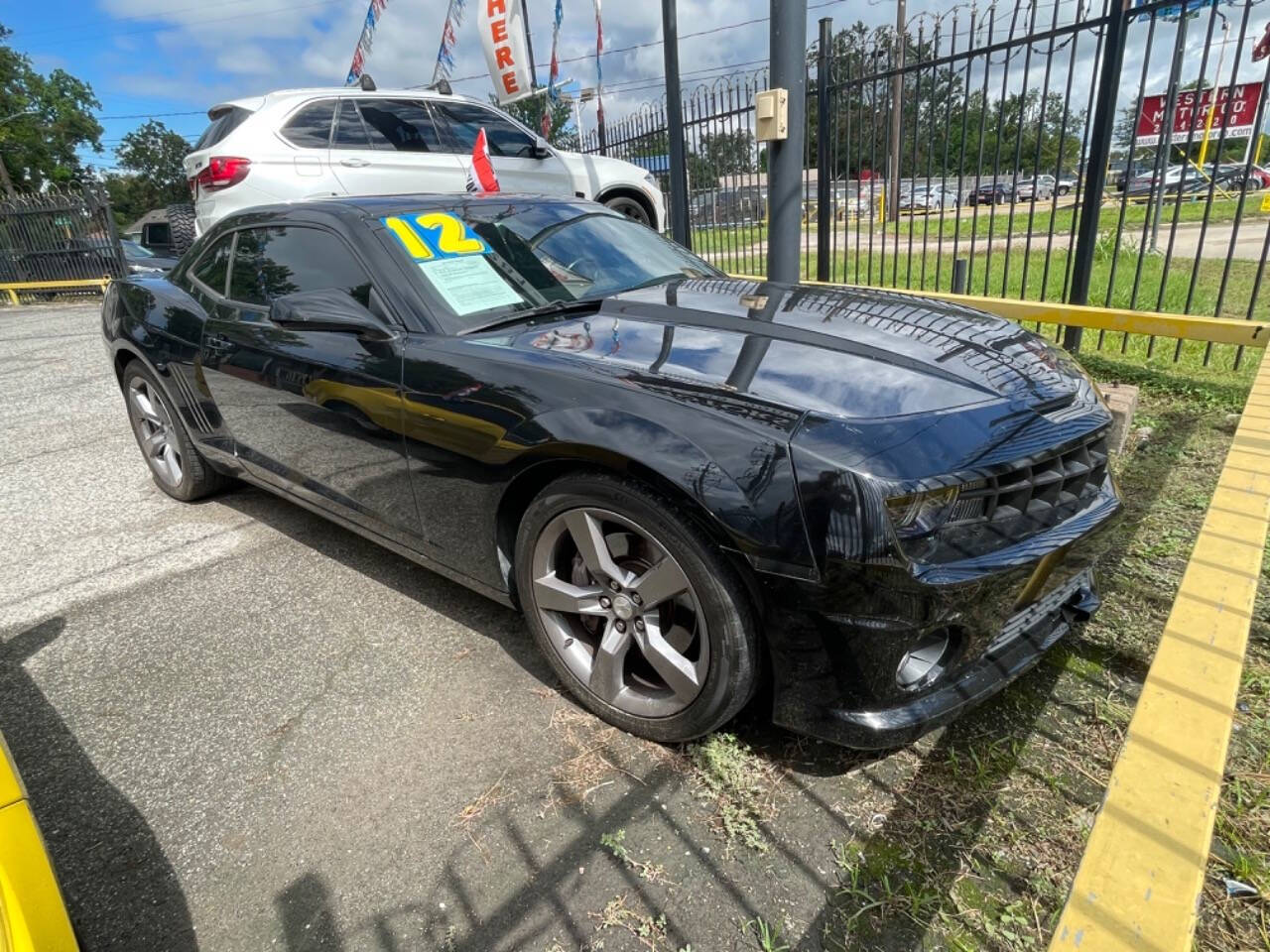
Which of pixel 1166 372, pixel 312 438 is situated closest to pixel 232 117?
pixel 312 438

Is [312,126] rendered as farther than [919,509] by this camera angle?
Yes

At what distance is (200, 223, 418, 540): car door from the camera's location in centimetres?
253

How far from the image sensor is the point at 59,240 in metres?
14.1

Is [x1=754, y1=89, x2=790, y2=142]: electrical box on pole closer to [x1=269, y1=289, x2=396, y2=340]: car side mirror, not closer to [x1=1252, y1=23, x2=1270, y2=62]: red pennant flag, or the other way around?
[x1=1252, y1=23, x2=1270, y2=62]: red pennant flag

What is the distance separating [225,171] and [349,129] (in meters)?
1.17

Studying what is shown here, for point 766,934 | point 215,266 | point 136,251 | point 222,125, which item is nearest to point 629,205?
point 222,125

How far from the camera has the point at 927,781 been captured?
6.29 ft

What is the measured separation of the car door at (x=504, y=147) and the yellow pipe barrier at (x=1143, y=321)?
14.3ft

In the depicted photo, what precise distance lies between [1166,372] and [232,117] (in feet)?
24.9

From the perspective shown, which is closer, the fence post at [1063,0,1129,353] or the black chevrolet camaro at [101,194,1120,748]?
the black chevrolet camaro at [101,194,1120,748]

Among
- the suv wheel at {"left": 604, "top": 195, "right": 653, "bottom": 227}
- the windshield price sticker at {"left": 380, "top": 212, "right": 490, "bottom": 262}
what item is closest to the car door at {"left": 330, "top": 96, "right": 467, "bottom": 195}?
the suv wheel at {"left": 604, "top": 195, "right": 653, "bottom": 227}

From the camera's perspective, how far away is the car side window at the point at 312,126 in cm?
638

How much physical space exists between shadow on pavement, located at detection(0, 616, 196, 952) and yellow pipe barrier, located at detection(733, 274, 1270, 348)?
3.05 m

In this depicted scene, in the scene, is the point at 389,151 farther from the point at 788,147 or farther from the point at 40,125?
the point at 40,125
